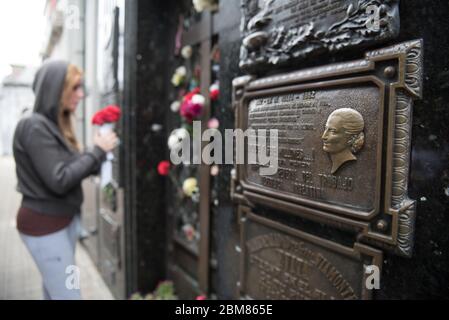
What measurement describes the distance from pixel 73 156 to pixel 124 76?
3.11 feet

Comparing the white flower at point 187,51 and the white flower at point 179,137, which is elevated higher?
the white flower at point 187,51

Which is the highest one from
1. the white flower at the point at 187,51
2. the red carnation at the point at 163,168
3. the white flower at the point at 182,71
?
the white flower at the point at 187,51

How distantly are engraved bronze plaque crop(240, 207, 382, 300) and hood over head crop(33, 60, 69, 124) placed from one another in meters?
1.30

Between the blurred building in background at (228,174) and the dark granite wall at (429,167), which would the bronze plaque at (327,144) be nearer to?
the blurred building in background at (228,174)

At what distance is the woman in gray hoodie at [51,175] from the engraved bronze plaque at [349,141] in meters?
1.19

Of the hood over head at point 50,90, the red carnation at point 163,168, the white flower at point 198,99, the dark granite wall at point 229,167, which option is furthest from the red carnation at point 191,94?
the hood over head at point 50,90

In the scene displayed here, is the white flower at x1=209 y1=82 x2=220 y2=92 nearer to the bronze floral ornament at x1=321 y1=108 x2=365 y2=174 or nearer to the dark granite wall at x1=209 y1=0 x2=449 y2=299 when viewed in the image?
the bronze floral ornament at x1=321 y1=108 x2=365 y2=174

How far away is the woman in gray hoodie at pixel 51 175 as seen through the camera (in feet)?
6.16

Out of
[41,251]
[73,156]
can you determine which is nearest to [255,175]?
[73,156]

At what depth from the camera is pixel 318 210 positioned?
1313 mm

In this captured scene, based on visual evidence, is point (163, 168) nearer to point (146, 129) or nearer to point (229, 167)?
point (146, 129)

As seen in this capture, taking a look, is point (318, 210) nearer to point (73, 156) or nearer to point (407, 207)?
point (407, 207)

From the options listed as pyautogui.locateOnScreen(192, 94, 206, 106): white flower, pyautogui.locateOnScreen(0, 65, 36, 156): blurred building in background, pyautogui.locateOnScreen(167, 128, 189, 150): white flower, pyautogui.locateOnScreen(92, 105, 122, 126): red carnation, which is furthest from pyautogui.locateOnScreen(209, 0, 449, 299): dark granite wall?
pyautogui.locateOnScreen(0, 65, 36, 156): blurred building in background
